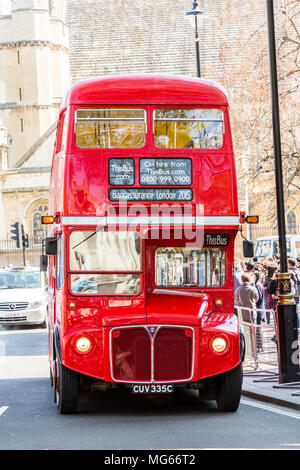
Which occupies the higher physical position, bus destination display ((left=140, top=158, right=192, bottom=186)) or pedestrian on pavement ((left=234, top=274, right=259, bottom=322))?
bus destination display ((left=140, top=158, right=192, bottom=186))

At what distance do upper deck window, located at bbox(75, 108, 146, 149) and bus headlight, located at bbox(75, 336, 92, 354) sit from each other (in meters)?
2.41

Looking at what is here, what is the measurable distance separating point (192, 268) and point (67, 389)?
217 centimetres

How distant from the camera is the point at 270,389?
13.8 m

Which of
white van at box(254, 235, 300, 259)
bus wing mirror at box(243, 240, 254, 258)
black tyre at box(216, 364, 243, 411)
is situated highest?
bus wing mirror at box(243, 240, 254, 258)

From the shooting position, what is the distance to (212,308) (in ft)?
38.9

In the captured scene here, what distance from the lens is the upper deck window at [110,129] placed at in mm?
11828

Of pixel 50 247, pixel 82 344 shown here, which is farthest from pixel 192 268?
pixel 50 247

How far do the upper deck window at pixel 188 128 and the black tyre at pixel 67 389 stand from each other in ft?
9.95

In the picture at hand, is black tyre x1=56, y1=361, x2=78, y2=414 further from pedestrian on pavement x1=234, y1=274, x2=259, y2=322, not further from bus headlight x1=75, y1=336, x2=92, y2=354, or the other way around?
pedestrian on pavement x1=234, y1=274, x2=259, y2=322

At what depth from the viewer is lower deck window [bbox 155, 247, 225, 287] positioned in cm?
1190

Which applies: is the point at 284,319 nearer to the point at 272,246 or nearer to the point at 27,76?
the point at 272,246

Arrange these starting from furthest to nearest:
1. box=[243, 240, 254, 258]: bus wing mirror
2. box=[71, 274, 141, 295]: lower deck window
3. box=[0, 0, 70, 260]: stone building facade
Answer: box=[0, 0, 70, 260]: stone building facade < box=[243, 240, 254, 258]: bus wing mirror < box=[71, 274, 141, 295]: lower deck window

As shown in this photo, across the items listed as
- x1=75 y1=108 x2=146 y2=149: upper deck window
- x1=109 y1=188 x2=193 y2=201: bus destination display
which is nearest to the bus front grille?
x1=109 y1=188 x2=193 y2=201: bus destination display

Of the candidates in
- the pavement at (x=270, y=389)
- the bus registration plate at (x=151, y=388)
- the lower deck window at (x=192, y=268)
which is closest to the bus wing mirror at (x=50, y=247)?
the lower deck window at (x=192, y=268)
